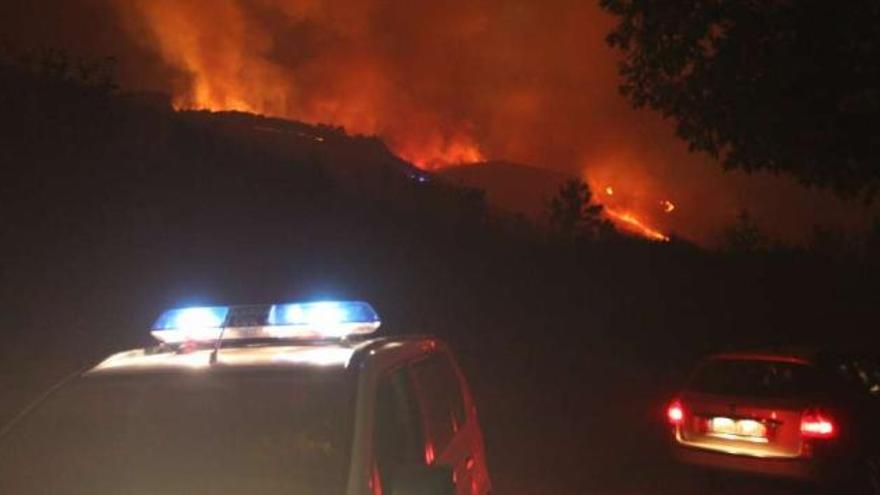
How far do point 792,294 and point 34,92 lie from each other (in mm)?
23261

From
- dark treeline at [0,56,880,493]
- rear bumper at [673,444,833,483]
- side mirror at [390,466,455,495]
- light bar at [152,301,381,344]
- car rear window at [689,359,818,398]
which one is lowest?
rear bumper at [673,444,833,483]

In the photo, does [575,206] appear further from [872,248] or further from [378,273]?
[378,273]

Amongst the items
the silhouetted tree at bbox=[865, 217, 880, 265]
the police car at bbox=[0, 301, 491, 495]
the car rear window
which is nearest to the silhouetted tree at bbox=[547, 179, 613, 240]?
the silhouetted tree at bbox=[865, 217, 880, 265]

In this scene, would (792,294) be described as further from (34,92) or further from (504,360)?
(34,92)

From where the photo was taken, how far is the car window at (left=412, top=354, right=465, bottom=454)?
14.4 feet

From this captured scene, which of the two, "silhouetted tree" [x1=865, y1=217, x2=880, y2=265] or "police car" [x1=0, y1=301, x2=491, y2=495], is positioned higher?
"silhouetted tree" [x1=865, y1=217, x2=880, y2=265]

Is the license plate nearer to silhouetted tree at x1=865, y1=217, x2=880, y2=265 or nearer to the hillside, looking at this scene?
silhouetted tree at x1=865, y1=217, x2=880, y2=265

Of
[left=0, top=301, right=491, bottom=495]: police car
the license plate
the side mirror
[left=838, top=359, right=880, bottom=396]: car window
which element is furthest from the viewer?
[left=838, top=359, right=880, bottom=396]: car window

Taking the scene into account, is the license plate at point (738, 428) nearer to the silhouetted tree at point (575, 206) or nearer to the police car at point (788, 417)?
the police car at point (788, 417)

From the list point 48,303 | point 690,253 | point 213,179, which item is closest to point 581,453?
point 48,303

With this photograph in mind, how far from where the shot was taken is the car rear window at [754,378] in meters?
9.25

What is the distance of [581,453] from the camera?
12961mm

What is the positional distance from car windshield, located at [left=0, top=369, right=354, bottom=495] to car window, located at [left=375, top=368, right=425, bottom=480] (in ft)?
0.76

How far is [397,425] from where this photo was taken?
12.9 ft
